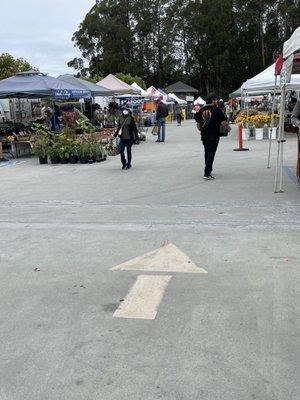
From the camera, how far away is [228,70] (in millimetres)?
64562

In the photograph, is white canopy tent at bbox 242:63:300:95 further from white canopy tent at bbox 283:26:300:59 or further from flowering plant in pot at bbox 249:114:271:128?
white canopy tent at bbox 283:26:300:59

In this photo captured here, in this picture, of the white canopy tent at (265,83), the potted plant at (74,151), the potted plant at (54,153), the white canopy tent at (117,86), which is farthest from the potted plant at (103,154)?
the white canopy tent at (117,86)

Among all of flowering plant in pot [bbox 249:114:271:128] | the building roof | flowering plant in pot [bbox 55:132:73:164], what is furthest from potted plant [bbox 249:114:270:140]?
the building roof

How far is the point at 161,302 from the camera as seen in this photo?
4578 mm

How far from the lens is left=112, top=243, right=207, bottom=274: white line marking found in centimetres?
543

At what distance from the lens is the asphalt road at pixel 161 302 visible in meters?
3.30

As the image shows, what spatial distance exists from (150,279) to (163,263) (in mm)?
480

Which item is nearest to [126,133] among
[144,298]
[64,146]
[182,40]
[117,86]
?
[64,146]

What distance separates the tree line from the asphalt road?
5633 centimetres

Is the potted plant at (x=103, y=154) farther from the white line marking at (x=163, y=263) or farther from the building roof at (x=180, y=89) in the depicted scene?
the building roof at (x=180, y=89)

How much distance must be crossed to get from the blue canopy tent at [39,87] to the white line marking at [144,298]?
12.7 metres

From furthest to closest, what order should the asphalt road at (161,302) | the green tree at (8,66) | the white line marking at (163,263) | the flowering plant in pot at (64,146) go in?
1. the green tree at (8,66)
2. the flowering plant in pot at (64,146)
3. the white line marking at (163,263)
4. the asphalt road at (161,302)

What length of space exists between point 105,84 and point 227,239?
21.0 meters

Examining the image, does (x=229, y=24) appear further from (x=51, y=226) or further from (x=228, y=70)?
(x=51, y=226)
